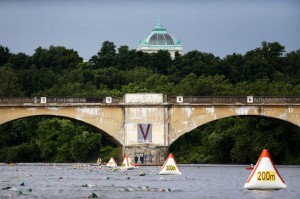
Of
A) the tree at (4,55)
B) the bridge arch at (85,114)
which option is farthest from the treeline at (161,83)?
the bridge arch at (85,114)

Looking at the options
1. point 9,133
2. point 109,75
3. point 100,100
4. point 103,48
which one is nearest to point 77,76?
point 109,75

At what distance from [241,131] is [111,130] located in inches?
648

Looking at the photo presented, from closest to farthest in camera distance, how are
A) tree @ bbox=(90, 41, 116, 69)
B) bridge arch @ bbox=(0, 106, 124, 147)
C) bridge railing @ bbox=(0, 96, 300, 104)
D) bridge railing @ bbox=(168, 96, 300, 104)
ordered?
bridge railing @ bbox=(168, 96, 300, 104), bridge railing @ bbox=(0, 96, 300, 104), bridge arch @ bbox=(0, 106, 124, 147), tree @ bbox=(90, 41, 116, 69)

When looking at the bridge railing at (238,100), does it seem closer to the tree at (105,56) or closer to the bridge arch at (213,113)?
the bridge arch at (213,113)

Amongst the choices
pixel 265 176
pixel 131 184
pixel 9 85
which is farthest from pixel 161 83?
pixel 265 176

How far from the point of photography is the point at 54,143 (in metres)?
142

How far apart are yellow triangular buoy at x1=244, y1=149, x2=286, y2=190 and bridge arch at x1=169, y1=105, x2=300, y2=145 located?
Result: 48823 mm

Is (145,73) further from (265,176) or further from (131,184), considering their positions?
(265,176)

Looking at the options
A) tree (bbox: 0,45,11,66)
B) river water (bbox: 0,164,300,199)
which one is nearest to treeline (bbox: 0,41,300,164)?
tree (bbox: 0,45,11,66)

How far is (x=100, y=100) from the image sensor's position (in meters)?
119

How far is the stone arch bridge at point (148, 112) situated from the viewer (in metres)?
118

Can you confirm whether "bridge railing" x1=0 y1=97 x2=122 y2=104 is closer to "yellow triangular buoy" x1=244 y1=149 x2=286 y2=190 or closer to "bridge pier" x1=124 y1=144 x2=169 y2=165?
"bridge pier" x1=124 y1=144 x2=169 y2=165

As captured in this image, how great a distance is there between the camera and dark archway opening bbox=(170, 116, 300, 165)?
412 feet

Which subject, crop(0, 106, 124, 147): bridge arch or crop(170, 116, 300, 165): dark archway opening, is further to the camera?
crop(170, 116, 300, 165): dark archway opening
